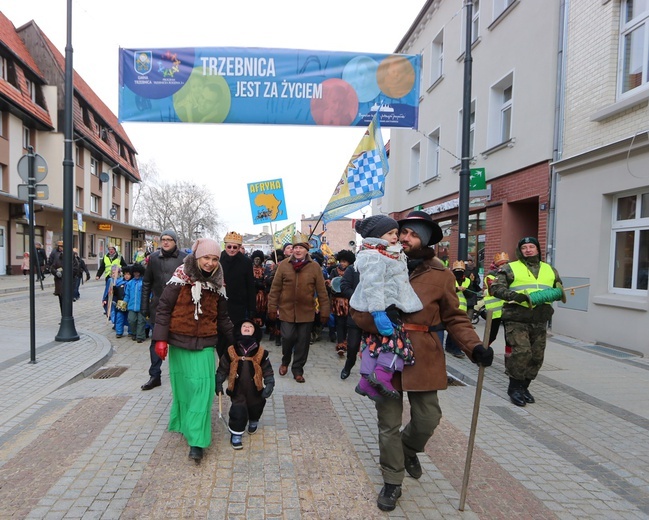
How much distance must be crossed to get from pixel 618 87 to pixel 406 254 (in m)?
6.97

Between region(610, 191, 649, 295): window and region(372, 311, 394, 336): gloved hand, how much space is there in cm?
653

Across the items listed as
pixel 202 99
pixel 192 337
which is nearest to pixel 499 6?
pixel 202 99

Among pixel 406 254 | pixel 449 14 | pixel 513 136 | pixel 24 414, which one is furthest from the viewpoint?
pixel 449 14

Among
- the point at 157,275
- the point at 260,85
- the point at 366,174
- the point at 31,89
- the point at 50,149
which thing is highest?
the point at 31,89

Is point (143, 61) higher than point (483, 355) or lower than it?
higher

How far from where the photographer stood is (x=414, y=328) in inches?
110

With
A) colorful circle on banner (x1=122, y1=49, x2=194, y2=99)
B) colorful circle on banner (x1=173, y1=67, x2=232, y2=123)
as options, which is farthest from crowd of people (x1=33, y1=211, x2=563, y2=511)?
colorful circle on banner (x1=122, y1=49, x2=194, y2=99)

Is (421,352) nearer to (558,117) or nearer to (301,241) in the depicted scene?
(301,241)

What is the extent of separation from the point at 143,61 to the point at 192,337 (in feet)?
20.6

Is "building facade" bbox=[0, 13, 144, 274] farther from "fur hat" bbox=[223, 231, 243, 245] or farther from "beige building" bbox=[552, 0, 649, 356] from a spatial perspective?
"beige building" bbox=[552, 0, 649, 356]

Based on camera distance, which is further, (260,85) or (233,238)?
(260,85)

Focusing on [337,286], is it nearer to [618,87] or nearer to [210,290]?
[210,290]

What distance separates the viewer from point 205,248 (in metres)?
3.39

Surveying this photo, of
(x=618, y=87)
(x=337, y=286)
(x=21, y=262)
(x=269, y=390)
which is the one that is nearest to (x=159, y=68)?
(x=337, y=286)
